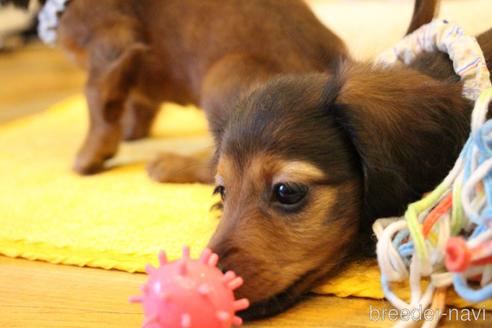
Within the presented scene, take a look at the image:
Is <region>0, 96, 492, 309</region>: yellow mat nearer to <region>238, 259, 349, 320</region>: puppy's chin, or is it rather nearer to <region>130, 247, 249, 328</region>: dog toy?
<region>238, 259, 349, 320</region>: puppy's chin

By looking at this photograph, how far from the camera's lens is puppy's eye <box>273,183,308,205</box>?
1.18m

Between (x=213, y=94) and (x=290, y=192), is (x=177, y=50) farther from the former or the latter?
(x=290, y=192)

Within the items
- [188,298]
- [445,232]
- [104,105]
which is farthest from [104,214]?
[445,232]

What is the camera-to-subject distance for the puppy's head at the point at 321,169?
1163 millimetres

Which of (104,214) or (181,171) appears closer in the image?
(104,214)

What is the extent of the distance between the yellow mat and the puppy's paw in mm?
42

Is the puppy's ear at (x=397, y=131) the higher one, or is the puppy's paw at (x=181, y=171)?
the puppy's ear at (x=397, y=131)

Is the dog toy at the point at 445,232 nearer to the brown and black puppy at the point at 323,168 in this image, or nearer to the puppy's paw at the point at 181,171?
the brown and black puppy at the point at 323,168

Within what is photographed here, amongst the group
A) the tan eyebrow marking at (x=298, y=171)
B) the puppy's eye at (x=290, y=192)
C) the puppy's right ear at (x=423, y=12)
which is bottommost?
the puppy's eye at (x=290, y=192)

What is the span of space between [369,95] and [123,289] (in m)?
0.66

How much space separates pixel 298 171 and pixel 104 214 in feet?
2.53

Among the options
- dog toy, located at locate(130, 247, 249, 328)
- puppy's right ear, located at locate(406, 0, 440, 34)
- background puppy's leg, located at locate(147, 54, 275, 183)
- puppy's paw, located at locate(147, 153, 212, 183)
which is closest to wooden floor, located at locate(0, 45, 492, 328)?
dog toy, located at locate(130, 247, 249, 328)

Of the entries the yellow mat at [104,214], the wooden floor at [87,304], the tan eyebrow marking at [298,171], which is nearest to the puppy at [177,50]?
the yellow mat at [104,214]

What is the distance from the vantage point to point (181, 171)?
2.09 meters
